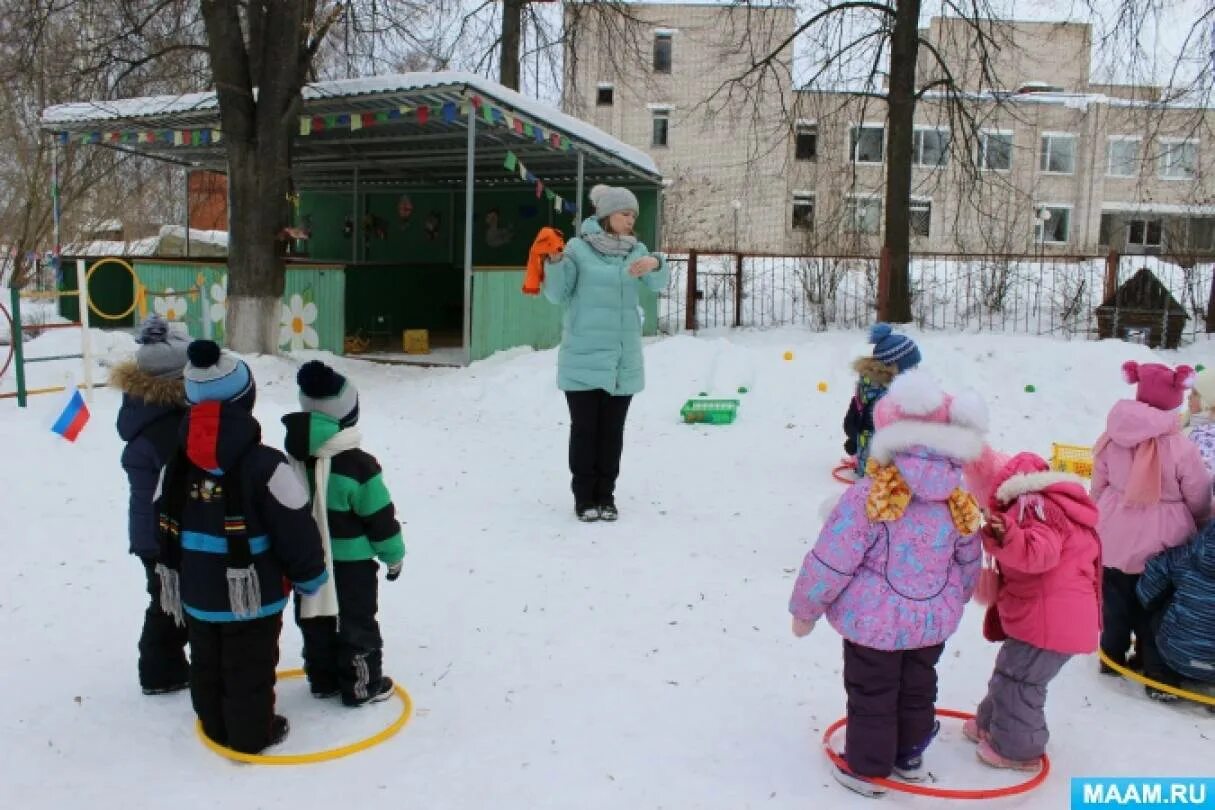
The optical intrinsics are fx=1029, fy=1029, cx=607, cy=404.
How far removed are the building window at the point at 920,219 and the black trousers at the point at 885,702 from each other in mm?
27958

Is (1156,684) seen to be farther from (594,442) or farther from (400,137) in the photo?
(400,137)

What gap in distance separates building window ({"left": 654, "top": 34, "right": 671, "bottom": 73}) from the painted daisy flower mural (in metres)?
25.7

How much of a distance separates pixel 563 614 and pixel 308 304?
9859 mm

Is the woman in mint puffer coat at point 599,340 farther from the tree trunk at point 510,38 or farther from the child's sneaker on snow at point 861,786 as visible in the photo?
the tree trunk at point 510,38

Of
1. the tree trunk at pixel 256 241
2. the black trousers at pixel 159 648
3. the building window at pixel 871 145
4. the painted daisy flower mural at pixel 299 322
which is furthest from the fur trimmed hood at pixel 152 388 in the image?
the building window at pixel 871 145

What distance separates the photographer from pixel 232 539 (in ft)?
10.2

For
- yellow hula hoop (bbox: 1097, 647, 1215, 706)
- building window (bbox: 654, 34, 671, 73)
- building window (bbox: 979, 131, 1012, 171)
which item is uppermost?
building window (bbox: 654, 34, 671, 73)

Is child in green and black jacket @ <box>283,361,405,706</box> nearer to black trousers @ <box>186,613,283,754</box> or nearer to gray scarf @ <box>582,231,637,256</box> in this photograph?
black trousers @ <box>186,613,283,754</box>

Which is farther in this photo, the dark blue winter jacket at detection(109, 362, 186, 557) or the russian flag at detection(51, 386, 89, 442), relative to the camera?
the russian flag at detection(51, 386, 89, 442)

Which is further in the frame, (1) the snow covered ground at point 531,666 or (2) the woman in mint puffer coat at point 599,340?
(2) the woman in mint puffer coat at point 599,340

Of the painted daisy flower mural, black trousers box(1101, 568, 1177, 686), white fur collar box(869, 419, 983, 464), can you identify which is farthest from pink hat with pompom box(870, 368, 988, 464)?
the painted daisy flower mural

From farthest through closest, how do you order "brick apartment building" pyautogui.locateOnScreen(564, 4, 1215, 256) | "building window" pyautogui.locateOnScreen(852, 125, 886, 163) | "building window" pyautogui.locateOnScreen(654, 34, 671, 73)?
1. "building window" pyautogui.locateOnScreen(654, 34, 671, 73)
2. "building window" pyautogui.locateOnScreen(852, 125, 886, 163)
3. "brick apartment building" pyautogui.locateOnScreen(564, 4, 1215, 256)

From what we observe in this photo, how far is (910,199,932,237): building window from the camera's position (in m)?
29.9

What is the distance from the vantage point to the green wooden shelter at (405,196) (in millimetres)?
12297
